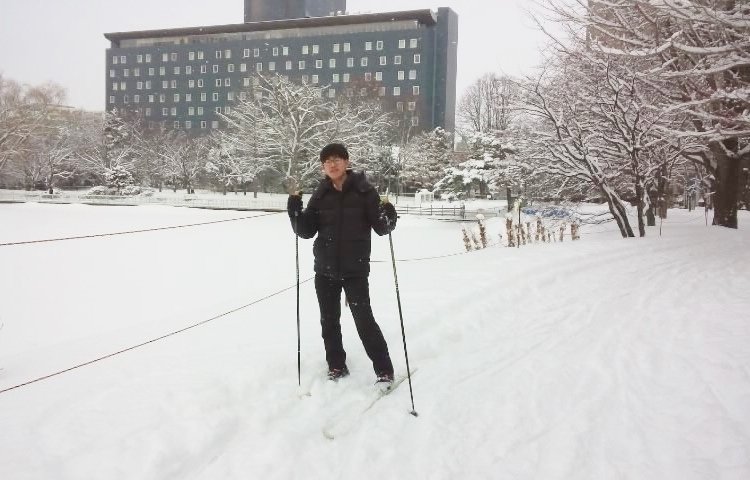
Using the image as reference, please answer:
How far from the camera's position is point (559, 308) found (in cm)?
685

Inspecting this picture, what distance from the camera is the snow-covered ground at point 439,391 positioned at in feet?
10.2

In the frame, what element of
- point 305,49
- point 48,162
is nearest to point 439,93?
point 305,49

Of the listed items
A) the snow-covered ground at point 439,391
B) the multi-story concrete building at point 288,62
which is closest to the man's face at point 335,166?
the snow-covered ground at point 439,391

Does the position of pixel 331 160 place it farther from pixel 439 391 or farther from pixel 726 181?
pixel 726 181

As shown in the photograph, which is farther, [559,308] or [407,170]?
[407,170]

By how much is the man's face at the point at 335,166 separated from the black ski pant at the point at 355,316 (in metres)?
0.85

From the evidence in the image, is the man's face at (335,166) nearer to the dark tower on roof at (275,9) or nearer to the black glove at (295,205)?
the black glove at (295,205)

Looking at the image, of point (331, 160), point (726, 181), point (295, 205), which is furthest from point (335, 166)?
point (726, 181)

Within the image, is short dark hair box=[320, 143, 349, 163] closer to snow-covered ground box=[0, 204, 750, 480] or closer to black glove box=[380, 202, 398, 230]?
black glove box=[380, 202, 398, 230]

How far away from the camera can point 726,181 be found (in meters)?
15.7

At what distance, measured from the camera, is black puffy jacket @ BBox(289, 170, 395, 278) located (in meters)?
4.07

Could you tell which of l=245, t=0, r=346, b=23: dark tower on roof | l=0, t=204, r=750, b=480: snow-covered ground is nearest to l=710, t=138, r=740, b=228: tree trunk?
l=0, t=204, r=750, b=480: snow-covered ground

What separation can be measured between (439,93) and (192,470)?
8453cm

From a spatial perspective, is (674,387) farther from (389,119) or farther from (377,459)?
(389,119)
